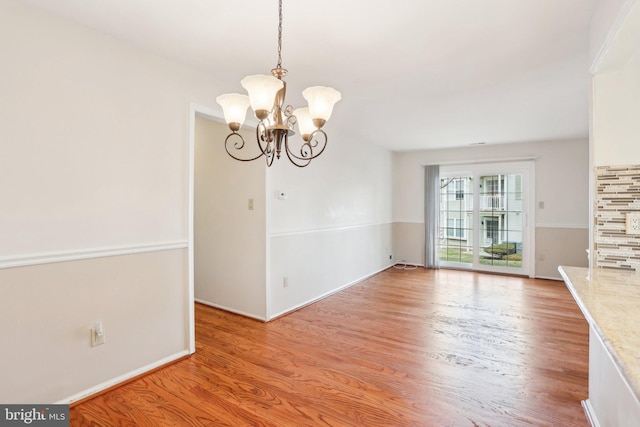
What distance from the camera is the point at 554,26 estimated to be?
1993 millimetres

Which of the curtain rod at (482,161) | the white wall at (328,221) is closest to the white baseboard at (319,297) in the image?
the white wall at (328,221)

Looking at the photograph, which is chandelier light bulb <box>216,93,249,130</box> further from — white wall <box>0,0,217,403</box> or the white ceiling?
white wall <box>0,0,217,403</box>

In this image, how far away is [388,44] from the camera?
7.29 feet

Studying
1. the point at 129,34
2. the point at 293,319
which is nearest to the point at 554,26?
the point at 129,34

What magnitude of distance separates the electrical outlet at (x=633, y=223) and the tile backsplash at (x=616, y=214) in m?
0.03

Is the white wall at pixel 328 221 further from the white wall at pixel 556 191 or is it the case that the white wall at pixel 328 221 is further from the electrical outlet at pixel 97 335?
the white wall at pixel 556 191

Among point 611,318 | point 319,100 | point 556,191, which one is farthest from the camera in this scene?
point 556,191

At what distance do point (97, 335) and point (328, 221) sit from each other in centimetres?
291

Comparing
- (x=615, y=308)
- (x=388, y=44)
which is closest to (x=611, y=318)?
(x=615, y=308)

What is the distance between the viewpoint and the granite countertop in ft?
2.59

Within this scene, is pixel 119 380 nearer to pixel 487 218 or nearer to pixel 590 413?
pixel 590 413

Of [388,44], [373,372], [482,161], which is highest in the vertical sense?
[388,44]

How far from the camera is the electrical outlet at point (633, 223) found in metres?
1.70

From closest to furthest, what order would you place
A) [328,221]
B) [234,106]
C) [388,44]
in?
[234,106] → [388,44] → [328,221]
